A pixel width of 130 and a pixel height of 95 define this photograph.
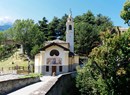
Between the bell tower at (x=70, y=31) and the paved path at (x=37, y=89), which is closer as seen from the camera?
the paved path at (x=37, y=89)

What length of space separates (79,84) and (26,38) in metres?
51.4

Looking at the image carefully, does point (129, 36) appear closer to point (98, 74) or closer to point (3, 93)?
point (98, 74)

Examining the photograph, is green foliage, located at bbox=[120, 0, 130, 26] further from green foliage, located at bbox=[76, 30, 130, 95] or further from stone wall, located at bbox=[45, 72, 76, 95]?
stone wall, located at bbox=[45, 72, 76, 95]

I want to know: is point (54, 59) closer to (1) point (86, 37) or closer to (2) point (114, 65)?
(1) point (86, 37)

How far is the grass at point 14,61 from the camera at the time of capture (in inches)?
3136

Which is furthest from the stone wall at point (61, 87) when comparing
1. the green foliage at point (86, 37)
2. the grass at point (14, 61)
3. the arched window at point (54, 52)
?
the grass at point (14, 61)

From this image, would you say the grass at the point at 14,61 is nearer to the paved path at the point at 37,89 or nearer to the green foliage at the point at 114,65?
the green foliage at the point at 114,65

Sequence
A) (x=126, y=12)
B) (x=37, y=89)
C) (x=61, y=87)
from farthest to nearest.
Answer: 1. (x=61, y=87)
2. (x=126, y=12)
3. (x=37, y=89)

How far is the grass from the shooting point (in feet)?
261

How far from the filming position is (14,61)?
8331 centimetres

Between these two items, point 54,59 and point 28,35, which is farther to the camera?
point 28,35

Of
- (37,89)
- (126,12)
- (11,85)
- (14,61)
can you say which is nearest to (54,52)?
(14,61)

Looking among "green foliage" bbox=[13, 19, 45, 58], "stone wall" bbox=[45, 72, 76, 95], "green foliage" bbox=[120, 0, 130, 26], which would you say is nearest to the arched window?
"stone wall" bbox=[45, 72, 76, 95]

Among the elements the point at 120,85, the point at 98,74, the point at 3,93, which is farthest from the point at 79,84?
the point at 3,93
